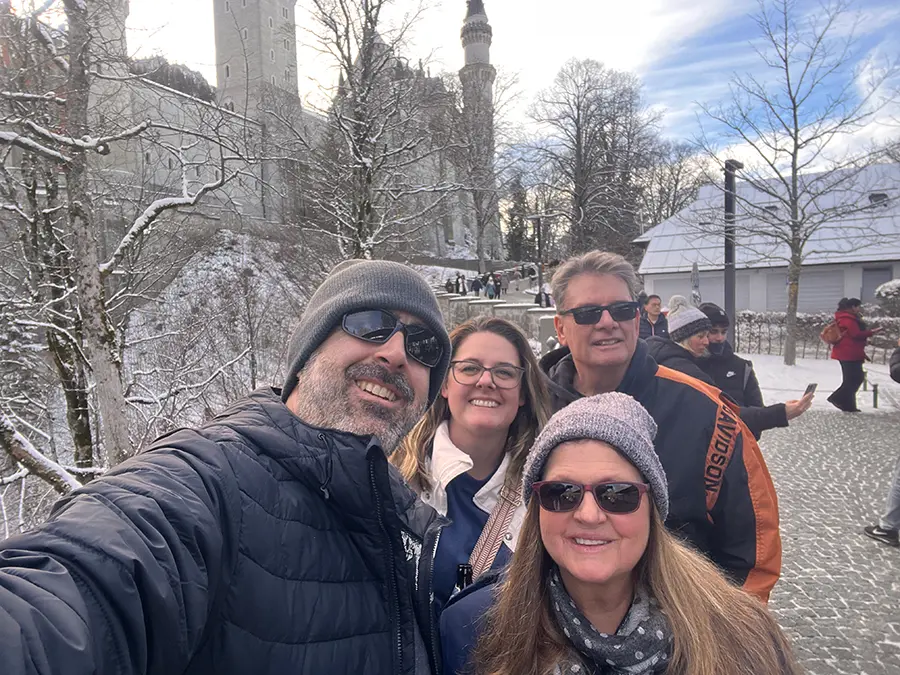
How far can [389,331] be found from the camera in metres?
1.75

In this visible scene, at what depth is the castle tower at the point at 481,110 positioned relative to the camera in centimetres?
2903

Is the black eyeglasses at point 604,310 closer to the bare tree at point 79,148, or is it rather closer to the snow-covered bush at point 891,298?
the bare tree at point 79,148

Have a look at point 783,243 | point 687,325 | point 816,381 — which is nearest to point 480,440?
point 687,325

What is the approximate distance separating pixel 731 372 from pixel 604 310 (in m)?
3.59

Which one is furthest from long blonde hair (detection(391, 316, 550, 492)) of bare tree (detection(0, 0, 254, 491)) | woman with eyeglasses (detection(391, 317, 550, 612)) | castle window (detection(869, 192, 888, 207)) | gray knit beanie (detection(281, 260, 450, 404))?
castle window (detection(869, 192, 888, 207))

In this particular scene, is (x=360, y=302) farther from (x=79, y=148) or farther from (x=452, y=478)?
(x=79, y=148)

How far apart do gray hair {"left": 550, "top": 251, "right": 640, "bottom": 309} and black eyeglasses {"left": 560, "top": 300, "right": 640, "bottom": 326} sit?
11 centimetres

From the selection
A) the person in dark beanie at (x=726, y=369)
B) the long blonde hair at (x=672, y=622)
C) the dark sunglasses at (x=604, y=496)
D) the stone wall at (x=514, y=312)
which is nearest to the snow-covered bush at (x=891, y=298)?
the stone wall at (x=514, y=312)

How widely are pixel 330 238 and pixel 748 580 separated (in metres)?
14.6

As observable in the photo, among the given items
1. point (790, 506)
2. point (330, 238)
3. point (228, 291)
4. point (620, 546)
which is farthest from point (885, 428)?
point (228, 291)

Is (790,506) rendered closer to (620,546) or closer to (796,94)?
(620,546)

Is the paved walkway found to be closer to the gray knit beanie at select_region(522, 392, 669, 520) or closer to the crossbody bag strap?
the crossbody bag strap

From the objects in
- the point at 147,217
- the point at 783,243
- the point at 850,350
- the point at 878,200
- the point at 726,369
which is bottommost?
the point at 850,350

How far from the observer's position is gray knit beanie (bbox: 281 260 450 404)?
173 cm
